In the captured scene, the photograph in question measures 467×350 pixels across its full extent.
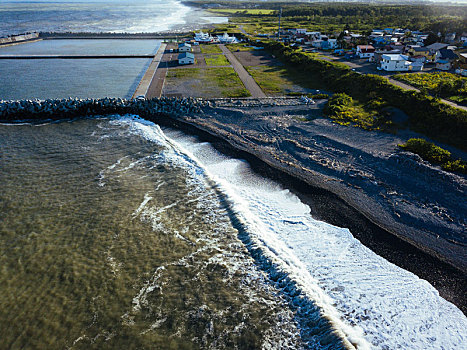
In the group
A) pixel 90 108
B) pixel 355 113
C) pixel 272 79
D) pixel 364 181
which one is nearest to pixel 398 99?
pixel 355 113

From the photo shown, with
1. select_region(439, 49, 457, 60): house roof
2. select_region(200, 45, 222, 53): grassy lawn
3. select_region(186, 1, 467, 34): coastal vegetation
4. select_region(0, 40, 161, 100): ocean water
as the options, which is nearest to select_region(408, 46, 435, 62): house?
select_region(439, 49, 457, 60): house roof

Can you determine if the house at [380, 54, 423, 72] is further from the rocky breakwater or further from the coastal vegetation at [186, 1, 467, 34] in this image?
the coastal vegetation at [186, 1, 467, 34]

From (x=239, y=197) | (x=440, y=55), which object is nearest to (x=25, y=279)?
(x=239, y=197)

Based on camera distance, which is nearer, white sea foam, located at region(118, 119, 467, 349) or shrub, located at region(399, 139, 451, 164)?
white sea foam, located at region(118, 119, 467, 349)

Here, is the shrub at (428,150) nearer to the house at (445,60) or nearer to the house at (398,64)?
the house at (398,64)

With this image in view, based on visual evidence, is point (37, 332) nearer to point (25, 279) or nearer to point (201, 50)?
point (25, 279)
